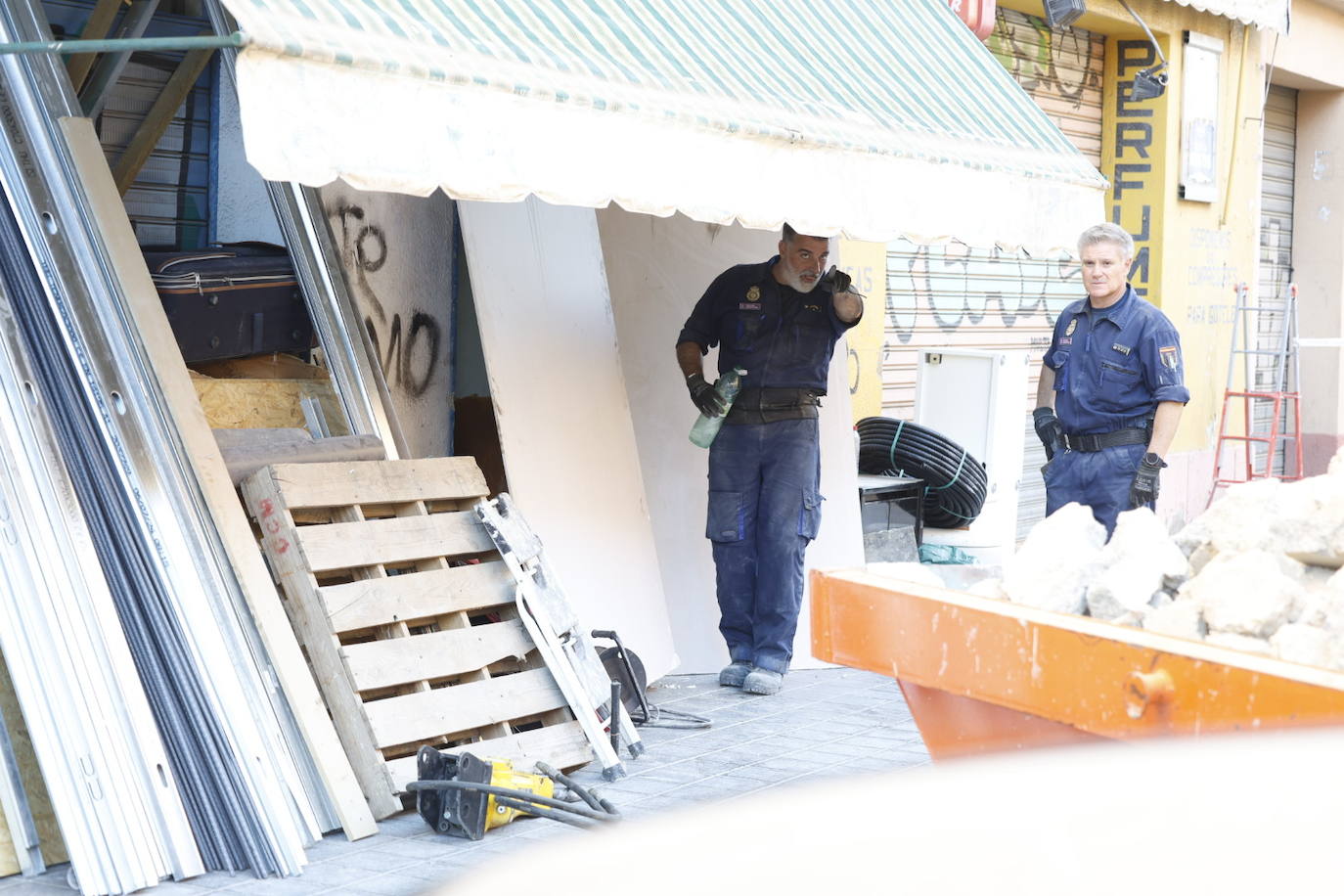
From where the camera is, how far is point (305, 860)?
13.2ft

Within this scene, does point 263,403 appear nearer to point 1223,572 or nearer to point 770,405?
point 770,405

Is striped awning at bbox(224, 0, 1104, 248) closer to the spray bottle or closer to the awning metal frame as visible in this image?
the awning metal frame

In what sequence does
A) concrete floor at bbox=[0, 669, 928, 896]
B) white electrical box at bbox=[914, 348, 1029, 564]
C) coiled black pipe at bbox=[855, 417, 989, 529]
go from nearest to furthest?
concrete floor at bbox=[0, 669, 928, 896] < coiled black pipe at bbox=[855, 417, 989, 529] < white electrical box at bbox=[914, 348, 1029, 564]

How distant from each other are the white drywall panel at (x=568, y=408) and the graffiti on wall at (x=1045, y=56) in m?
5.05

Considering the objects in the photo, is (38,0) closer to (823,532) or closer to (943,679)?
(943,679)

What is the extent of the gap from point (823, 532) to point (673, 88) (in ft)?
9.18

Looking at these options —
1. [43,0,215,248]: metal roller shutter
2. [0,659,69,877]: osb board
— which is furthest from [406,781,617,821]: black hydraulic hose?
[43,0,215,248]: metal roller shutter

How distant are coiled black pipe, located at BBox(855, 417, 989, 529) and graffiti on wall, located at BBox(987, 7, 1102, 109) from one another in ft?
11.6

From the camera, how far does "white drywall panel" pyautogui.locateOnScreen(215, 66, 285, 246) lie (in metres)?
6.10

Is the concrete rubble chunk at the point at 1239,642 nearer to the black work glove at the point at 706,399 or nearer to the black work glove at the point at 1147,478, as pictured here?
the black work glove at the point at 1147,478

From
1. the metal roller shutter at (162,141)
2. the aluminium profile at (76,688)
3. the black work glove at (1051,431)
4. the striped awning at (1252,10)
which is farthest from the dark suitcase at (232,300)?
the striped awning at (1252,10)

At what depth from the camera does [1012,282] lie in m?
10.7

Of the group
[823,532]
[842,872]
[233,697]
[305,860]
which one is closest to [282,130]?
[233,697]

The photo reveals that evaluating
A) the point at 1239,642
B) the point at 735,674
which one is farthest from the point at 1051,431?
the point at 1239,642
